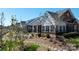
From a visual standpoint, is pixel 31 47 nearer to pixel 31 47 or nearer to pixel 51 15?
pixel 31 47

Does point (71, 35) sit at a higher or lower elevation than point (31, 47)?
higher

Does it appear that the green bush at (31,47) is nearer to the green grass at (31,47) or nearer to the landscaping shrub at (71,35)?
the green grass at (31,47)

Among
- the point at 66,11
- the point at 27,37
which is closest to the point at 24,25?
the point at 27,37

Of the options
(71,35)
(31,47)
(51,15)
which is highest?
(51,15)

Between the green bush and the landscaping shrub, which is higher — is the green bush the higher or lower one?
the lower one

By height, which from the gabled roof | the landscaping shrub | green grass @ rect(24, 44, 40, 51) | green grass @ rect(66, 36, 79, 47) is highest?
the gabled roof

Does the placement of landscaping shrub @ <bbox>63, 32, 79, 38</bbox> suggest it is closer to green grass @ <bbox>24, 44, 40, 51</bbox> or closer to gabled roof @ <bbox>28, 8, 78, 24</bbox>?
gabled roof @ <bbox>28, 8, 78, 24</bbox>

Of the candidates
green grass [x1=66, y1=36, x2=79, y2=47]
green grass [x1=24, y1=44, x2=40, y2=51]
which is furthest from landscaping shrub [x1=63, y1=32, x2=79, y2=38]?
green grass [x1=24, y1=44, x2=40, y2=51]

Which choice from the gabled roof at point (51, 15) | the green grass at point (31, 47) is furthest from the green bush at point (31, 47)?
the gabled roof at point (51, 15)

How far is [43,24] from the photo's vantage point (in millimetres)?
3938

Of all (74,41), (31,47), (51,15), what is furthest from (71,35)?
(31,47)
